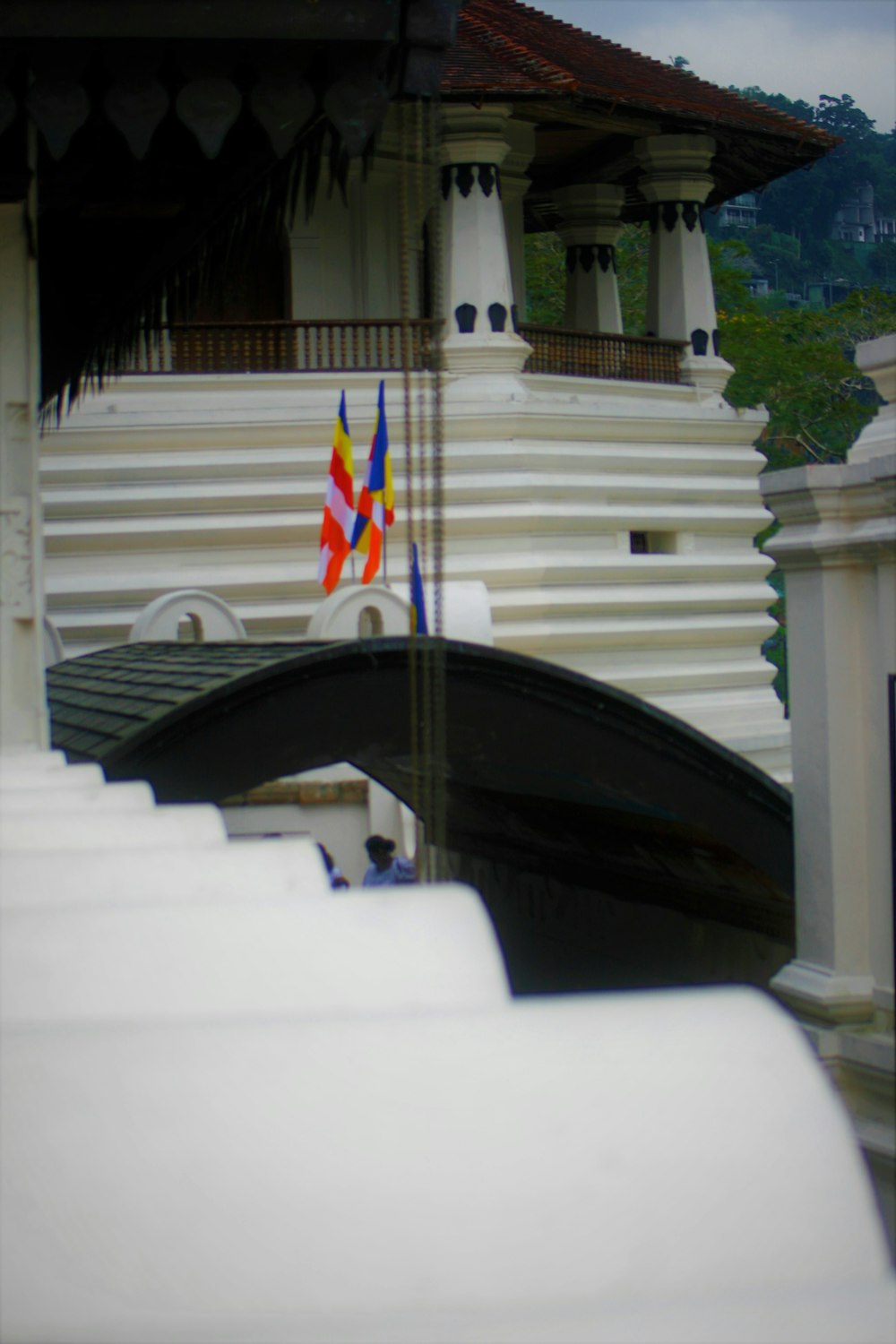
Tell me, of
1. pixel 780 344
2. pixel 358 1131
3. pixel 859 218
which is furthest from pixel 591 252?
pixel 859 218

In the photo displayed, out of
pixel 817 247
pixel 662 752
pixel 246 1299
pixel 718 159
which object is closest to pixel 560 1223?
pixel 246 1299

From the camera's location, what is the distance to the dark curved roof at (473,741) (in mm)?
7359

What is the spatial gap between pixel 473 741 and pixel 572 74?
7.82m

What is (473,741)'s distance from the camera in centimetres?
841

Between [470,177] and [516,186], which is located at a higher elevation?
[516,186]

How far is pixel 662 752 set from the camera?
8430 mm

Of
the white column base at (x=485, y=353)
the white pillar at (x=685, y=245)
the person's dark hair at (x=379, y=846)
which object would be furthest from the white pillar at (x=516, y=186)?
the person's dark hair at (x=379, y=846)

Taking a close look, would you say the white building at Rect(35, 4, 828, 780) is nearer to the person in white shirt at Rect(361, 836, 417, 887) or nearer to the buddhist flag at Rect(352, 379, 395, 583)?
the buddhist flag at Rect(352, 379, 395, 583)

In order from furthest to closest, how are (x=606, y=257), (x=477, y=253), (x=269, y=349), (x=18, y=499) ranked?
1. (x=606, y=257)
2. (x=269, y=349)
3. (x=477, y=253)
4. (x=18, y=499)

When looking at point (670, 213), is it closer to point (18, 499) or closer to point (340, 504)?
point (340, 504)

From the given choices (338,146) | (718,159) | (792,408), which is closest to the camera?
(338,146)

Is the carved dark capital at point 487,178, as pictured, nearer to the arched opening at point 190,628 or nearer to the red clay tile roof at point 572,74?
the red clay tile roof at point 572,74

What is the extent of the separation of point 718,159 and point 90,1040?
16767 mm

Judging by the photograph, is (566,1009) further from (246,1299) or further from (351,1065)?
(246,1299)
